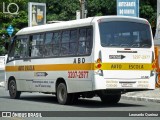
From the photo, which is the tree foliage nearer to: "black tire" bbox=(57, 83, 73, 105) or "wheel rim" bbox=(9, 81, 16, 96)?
"wheel rim" bbox=(9, 81, 16, 96)

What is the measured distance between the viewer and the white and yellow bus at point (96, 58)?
18406 mm

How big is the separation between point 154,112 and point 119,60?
2550mm

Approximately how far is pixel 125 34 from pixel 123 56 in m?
0.79

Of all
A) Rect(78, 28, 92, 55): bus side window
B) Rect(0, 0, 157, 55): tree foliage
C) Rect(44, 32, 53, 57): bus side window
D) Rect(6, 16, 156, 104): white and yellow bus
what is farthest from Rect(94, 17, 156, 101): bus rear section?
Rect(0, 0, 157, 55): tree foliage

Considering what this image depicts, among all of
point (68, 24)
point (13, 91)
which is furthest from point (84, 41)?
point (13, 91)

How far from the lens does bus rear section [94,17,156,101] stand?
18312 mm

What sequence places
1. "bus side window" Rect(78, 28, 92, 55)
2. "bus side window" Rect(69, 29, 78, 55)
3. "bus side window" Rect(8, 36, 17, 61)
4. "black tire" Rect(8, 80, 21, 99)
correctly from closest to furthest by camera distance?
"bus side window" Rect(78, 28, 92, 55), "bus side window" Rect(69, 29, 78, 55), "black tire" Rect(8, 80, 21, 99), "bus side window" Rect(8, 36, 17, 61)

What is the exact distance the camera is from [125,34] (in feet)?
62.4

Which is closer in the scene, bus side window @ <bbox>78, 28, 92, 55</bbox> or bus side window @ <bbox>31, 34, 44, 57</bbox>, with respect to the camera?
bus side window @ <bbox>78, 28, 92, 55</bbox>

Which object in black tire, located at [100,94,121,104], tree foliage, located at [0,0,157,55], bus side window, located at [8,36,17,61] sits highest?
tree foliage, located at [0,0,157,55]

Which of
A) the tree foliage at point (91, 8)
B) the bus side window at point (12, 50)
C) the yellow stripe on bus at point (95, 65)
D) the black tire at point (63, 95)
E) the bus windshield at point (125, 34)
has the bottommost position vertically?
the black tire at point (63, 95)

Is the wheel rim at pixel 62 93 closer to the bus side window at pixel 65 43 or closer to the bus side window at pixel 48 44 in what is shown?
the bus side window at pixel 65 43

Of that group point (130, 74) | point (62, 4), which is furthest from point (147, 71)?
point (62, 4)

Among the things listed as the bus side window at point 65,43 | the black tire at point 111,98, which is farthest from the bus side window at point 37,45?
the black tire at point 111,98
